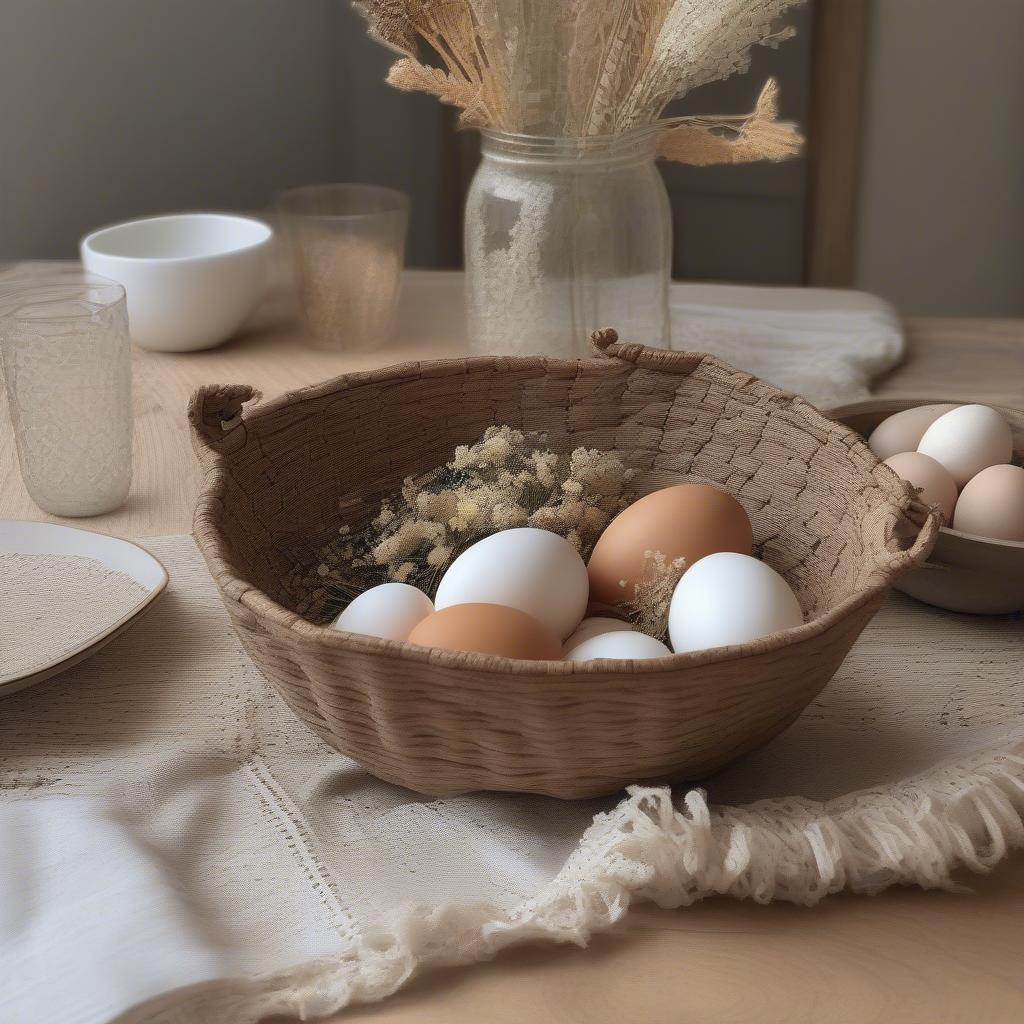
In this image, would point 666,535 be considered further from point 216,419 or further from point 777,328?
point 777,328

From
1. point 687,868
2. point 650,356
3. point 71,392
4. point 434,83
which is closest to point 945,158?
point 434,83

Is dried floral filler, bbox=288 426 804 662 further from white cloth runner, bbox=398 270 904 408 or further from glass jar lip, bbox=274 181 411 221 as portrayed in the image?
glass jar lip, bbox=274 181 411 221

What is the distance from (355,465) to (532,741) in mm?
310

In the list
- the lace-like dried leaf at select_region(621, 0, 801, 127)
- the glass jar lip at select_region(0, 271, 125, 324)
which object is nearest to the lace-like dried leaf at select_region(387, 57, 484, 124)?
the lace-like dried leaf at select_region(621, 0, 801, 127)

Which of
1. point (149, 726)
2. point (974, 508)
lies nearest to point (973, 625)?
point (974, 508)

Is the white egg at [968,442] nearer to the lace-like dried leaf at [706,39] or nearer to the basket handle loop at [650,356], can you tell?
the basket handle loop at [650,356]

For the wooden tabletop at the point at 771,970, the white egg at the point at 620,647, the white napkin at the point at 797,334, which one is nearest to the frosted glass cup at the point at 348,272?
the white napkin at the point at 797,334

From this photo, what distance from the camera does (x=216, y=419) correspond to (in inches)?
27.5

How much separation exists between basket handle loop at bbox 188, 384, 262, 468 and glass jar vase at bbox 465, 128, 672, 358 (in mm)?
410

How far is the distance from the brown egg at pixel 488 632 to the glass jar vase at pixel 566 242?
A: 0.54m

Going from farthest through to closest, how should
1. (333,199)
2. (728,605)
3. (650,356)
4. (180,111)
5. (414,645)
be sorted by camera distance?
(180,111) → (333,199) → (650,356) → (728,605) → (414,645)

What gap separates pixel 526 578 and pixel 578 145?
Answer: 0.50 metres

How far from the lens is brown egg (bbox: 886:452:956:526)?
76 cm

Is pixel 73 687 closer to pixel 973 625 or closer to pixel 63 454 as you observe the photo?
pixel 63 454
